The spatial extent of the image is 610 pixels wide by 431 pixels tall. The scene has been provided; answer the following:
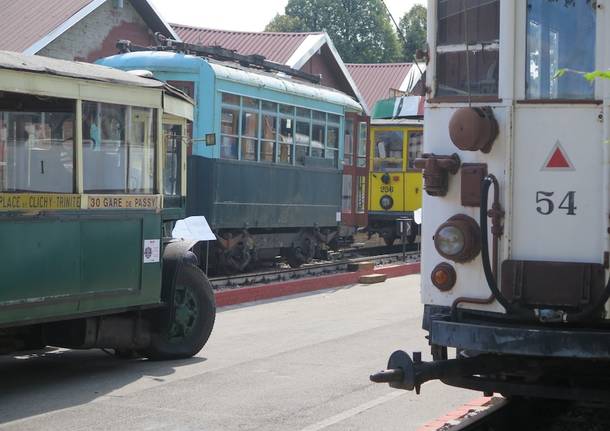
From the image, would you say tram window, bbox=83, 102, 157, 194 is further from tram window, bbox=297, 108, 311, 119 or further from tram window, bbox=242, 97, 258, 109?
tram window, bbox=297, 108, 311, 119

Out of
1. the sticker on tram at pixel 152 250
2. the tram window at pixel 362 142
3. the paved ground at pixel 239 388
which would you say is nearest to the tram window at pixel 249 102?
the tram window at pixel 362 142

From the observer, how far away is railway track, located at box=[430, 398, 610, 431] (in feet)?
22.7

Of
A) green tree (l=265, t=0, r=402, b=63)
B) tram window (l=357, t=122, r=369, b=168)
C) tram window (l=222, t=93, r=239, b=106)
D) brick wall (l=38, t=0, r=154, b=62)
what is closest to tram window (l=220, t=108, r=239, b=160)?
tram window (l=222, t=93, r=239, b=106)

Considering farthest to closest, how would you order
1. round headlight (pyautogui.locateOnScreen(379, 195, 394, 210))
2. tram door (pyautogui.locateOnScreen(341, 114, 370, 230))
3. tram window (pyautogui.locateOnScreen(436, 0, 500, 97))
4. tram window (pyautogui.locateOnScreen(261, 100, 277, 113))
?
round headlight (pyautogui.locateOnScreen(379, 195, 394, 210)), tram door (pyautogui.locateOnScreen(341, 114, 370, 230)), tram window (pyautogui.locateOnScreen(261, 100, 277, 113)), tram window (pyautogui.locateOnScreen(436, 0, 500, 97))

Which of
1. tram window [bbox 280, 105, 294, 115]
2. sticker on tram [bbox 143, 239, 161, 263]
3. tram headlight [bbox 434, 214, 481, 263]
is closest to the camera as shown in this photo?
tram headlight [bbox 434, 214, 481, 263]

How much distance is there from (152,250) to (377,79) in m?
38.5

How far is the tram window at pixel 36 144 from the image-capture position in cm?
825

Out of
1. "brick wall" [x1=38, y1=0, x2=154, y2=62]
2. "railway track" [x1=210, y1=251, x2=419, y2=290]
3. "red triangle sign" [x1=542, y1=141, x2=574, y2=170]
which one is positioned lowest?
"railway track" [x1=210, y1=251, x2=419, y2=290]

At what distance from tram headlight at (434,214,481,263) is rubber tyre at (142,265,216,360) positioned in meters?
4.21

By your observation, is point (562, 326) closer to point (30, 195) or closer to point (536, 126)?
point (536, 126)

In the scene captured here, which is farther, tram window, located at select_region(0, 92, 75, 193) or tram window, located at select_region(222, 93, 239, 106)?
tram window, located at select_region(222, 93, 239, 106)

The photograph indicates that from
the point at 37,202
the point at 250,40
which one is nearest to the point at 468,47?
the point at 37,202

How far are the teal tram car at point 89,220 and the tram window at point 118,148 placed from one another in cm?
1

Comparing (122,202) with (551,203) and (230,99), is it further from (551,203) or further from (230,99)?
(230,99)
